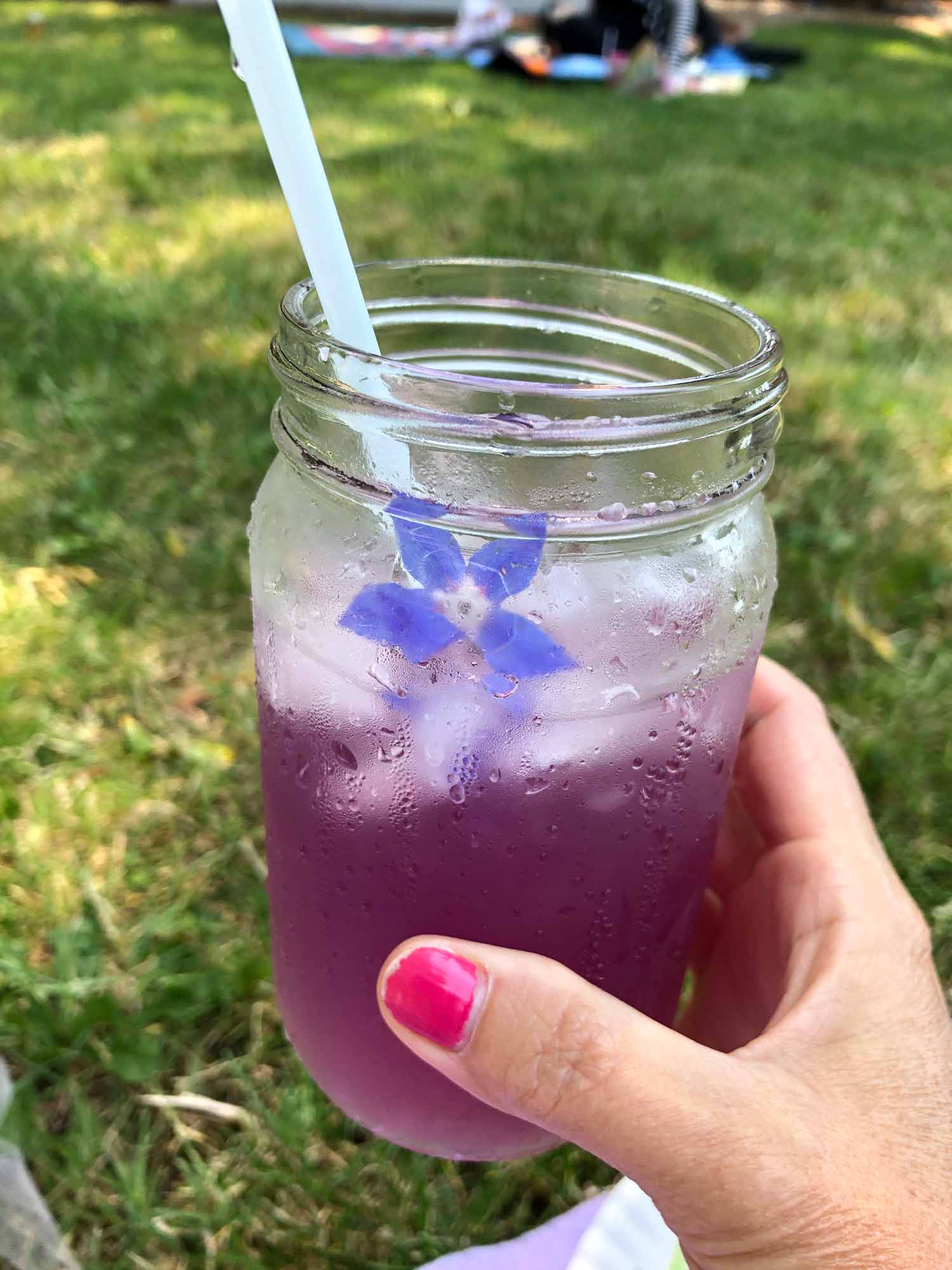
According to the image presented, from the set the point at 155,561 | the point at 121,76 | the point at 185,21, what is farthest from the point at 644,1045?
the point at 185,21

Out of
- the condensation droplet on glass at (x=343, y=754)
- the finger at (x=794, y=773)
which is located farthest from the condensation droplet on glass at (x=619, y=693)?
the finger at (x=794, y=773)

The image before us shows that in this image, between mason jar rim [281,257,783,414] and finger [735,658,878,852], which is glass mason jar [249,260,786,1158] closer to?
mason jar rim [281,257,783,414]

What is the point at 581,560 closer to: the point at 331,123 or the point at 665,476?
the point at 665,476

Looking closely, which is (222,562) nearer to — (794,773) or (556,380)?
(556,380)

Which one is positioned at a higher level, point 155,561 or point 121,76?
point 121,76

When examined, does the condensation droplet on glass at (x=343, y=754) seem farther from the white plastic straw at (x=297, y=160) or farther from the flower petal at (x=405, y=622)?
the white plastic straw at (x=297, y=160)

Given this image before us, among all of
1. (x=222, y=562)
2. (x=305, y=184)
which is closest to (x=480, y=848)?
(x=305, y=184)
